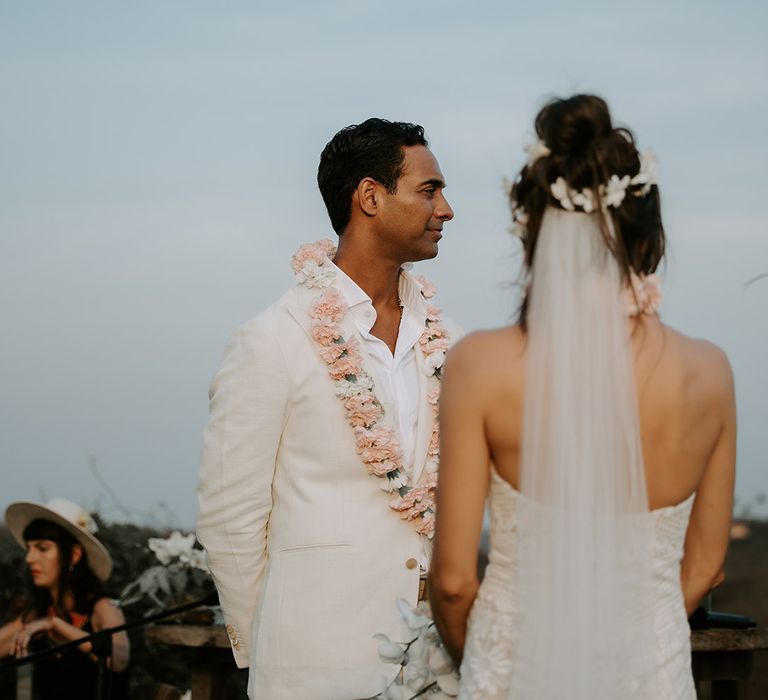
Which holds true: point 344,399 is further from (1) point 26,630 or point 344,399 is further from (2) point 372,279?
(1) point 26,630

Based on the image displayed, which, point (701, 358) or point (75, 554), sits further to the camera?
point (75, 554)

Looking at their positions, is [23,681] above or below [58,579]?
below

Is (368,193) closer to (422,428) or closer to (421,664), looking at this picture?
(422,428)

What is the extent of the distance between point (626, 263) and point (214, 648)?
3.07m

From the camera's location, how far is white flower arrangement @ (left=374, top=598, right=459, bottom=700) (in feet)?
9.32

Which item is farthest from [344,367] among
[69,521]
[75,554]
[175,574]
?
[75,554]

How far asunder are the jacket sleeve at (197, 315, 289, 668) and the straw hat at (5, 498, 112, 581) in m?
2.77

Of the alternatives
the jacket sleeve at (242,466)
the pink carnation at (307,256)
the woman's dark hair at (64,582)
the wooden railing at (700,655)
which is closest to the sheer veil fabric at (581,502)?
the jacket sleeve at (242,466)

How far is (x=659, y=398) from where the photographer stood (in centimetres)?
242

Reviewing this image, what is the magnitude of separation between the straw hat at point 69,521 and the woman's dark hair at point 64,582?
0.10 ft

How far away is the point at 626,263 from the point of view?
2.47 meters

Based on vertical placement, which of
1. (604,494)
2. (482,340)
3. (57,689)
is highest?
(482,340)

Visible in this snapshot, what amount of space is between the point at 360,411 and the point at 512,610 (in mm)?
1220

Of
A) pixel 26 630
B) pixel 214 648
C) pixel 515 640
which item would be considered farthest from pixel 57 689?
pixel 515 640
